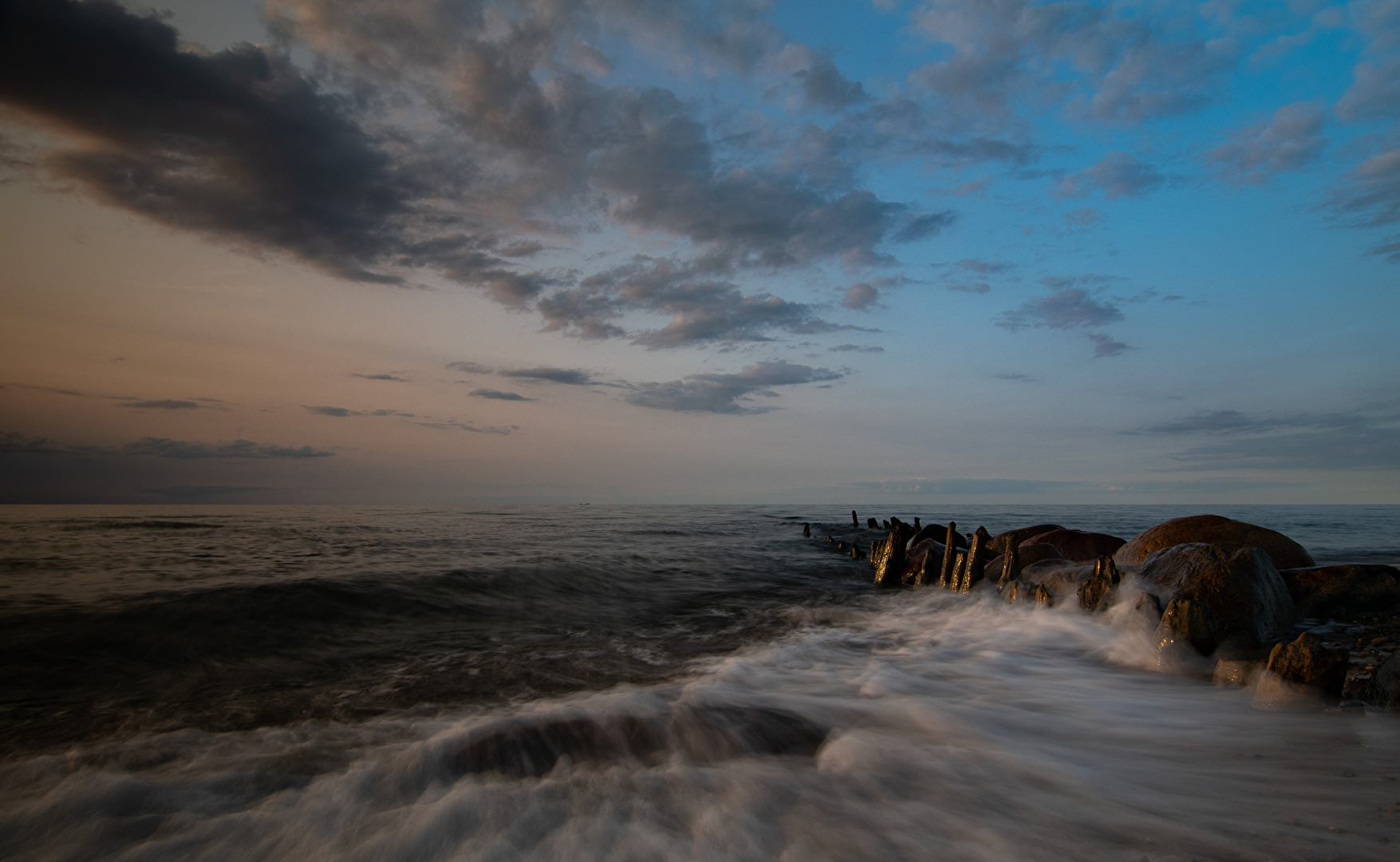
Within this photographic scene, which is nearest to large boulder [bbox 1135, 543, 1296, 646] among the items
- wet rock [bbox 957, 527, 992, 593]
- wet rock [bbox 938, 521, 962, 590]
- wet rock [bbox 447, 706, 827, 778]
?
wet rock [bbox 957, 527, 992, 593]

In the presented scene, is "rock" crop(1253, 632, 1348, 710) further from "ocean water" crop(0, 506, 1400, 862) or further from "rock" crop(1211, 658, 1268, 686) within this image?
"rock" crop(1211, 658, 1268, 686)

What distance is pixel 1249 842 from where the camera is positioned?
2.48 meters

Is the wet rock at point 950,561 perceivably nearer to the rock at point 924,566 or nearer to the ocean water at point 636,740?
the rock at point 924,566

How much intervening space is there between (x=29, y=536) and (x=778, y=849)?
28.2m

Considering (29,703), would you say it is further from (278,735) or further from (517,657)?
(517,657)

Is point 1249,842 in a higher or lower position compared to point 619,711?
higher

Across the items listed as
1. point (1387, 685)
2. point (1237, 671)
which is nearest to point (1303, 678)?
point (1387, 685)

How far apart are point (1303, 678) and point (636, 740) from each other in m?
4.55

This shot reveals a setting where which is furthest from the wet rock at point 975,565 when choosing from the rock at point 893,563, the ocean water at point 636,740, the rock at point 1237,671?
the rock at point 1237,671

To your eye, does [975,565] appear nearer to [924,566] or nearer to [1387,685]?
[924,566]

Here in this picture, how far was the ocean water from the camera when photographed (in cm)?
290

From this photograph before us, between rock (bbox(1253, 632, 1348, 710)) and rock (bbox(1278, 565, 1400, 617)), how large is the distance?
4.10m

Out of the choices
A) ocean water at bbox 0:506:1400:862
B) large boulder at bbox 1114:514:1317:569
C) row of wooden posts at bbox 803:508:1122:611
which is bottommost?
ocean water at bbox 0:506:1400:862

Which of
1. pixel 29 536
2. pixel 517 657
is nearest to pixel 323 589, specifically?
pixel 517 657
